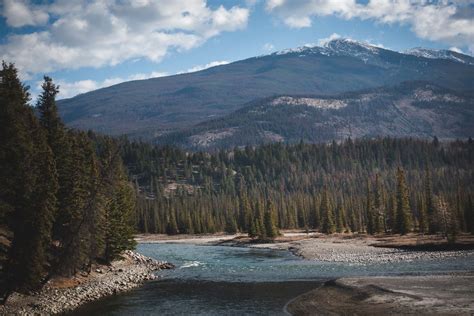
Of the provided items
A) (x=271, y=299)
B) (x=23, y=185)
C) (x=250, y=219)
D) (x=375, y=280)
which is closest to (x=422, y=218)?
(x=250, y=219)

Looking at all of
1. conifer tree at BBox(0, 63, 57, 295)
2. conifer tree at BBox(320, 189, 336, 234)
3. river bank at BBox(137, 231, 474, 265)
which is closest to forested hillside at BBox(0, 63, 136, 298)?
conifer tree at BBox(0, 63, 57, 295)

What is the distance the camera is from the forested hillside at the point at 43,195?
4234 centimetres

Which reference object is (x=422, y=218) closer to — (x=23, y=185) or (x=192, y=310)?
(x=192, y=310)

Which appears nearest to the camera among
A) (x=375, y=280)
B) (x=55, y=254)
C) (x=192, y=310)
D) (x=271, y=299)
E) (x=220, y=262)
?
(x=192, y=310)

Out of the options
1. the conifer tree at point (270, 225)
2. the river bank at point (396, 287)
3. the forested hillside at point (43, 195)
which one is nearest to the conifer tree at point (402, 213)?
the river bank at point (396, 287)

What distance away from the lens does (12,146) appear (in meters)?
44.2

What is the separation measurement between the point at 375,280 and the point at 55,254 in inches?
1427

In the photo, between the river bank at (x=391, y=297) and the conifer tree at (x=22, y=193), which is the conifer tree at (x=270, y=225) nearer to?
the river bank at (x=391, y=297)

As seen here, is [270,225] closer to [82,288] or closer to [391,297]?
[82,288]

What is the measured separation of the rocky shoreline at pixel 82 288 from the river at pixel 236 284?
1.71m

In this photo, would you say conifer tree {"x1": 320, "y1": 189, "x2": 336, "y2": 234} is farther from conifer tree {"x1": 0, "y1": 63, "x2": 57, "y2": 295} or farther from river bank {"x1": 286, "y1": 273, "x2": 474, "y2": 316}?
conifer tree {"x1": 0, "y1": 63, "x2": 57, "y2": 295}

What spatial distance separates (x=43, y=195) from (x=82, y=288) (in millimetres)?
13209

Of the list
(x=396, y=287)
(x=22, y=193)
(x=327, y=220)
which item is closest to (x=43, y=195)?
(x=22, y=193)

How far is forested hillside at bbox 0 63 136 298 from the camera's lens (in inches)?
1667
